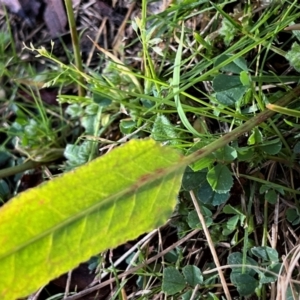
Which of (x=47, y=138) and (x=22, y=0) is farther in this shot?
(x=22, y=0)

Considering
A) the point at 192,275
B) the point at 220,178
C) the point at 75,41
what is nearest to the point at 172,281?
the point at 192,275

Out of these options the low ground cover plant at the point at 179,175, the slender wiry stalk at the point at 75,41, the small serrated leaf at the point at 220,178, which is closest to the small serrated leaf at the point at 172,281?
the low ground cover plant at the point at 179,175

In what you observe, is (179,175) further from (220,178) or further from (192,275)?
(192,275)

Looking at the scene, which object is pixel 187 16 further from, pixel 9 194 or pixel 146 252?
pixel 9 194

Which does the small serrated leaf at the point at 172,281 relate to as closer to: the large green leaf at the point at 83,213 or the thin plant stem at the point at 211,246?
the thin plant stem at the point at 211,246

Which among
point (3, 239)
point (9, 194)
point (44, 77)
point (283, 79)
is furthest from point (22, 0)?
point (3, 239)

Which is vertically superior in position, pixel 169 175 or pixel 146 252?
pixel 169 175

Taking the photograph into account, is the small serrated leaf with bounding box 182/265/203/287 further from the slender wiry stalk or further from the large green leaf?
the slender wiry stalk

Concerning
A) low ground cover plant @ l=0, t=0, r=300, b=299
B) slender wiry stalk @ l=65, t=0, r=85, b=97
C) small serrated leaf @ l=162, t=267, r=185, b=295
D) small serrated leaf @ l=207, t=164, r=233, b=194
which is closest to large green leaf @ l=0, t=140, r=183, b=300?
low ground cover plant @ l=0, t=0, r=300, b=299
